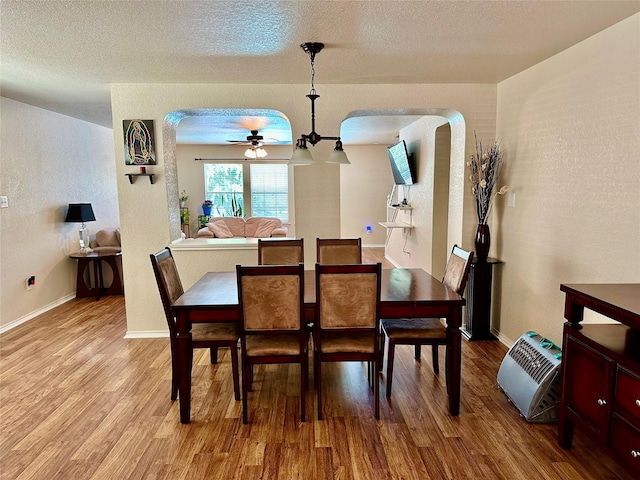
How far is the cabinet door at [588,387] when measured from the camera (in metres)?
1.83

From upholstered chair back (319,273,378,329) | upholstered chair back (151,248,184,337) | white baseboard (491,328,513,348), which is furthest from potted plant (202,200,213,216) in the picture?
upholstered chair back (319,273,378,329)

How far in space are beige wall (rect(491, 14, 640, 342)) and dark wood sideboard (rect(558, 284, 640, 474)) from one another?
513 mm

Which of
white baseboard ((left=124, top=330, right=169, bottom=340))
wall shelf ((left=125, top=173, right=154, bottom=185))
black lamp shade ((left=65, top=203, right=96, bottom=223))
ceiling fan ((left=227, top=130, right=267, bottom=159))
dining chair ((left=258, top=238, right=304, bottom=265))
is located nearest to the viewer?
dining chair ((left=258, top=238, right=304, bottom=265))

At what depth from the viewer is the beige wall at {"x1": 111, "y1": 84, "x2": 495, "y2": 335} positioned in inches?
144

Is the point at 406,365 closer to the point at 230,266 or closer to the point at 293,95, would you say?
the point at 230,266

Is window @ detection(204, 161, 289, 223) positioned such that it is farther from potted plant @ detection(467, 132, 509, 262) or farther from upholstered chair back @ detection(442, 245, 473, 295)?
upholstered chair back @ detection(442, 245, 473, 295)

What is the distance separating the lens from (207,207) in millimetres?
8914

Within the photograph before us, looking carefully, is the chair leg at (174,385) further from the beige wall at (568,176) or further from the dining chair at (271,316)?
the beige wall at (568,176)

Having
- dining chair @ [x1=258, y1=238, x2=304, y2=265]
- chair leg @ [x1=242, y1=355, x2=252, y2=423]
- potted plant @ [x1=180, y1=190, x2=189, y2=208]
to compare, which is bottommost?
chair leg @ [x1=242, y1=355, x2=252, y2=423]

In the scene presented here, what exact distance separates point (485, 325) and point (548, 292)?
834 mm

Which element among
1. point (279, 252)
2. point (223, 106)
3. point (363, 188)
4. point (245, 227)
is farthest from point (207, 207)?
point (279, 252)

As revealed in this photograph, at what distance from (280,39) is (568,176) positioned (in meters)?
2.15

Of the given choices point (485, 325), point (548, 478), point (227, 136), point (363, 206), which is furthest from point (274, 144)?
point (548, 478)

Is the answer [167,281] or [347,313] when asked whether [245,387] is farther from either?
[167,281]
